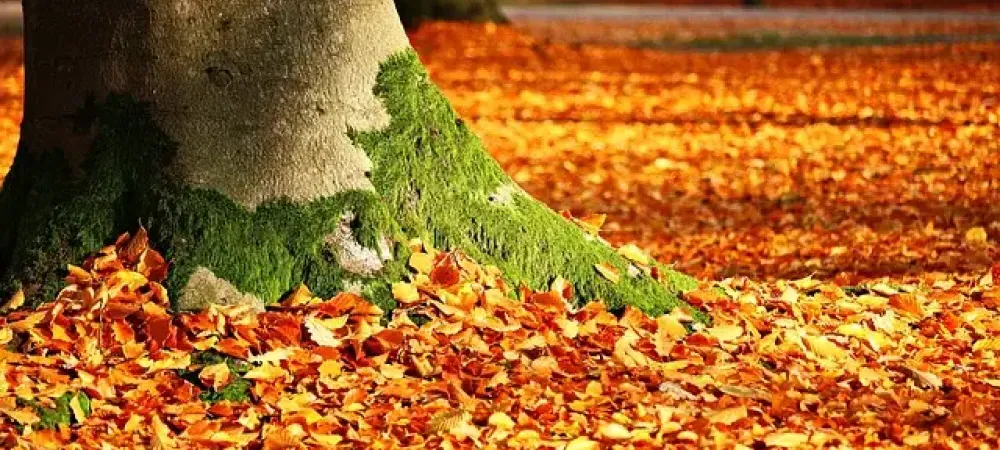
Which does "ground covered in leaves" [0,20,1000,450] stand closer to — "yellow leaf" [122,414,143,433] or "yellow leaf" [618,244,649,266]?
"yellow leaf" [122,414,143,433]

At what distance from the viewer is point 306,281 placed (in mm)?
5668

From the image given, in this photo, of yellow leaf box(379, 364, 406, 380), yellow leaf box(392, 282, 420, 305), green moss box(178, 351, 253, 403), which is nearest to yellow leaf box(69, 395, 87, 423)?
green moss box(178, 351, 253, 403)

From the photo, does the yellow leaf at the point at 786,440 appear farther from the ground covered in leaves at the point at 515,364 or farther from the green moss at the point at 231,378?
the green moss at the point at 231,378

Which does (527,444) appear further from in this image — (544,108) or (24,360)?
(544,108)

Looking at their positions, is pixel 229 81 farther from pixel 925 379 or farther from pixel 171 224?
pixel 925 379

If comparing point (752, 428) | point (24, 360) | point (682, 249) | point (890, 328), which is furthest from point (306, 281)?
point (682, 249)

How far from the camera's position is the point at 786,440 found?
4.90m

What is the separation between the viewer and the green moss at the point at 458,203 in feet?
19.4

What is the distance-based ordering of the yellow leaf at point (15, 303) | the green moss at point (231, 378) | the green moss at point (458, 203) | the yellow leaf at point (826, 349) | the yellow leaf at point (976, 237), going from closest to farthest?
the green moss at point (231, 378) < the yellow leaf at point (15, 303) < the yellow leaf at point (826, 349) < the green moss at point (458, 203) < the yellow leaf at point (976, 237)

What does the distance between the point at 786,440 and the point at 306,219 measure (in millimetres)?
1646

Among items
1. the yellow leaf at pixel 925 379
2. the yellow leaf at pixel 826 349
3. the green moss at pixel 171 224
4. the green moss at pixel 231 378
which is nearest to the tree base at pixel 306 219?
the green moss at pixel 171 224

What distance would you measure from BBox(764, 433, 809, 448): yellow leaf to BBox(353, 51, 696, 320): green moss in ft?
3.88

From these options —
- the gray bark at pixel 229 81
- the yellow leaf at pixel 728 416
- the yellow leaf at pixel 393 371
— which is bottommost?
the yellow leaf at pixel 728 416

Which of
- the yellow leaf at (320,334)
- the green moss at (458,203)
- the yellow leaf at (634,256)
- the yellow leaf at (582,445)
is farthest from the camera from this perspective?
the yellow leaf at (634,256)
